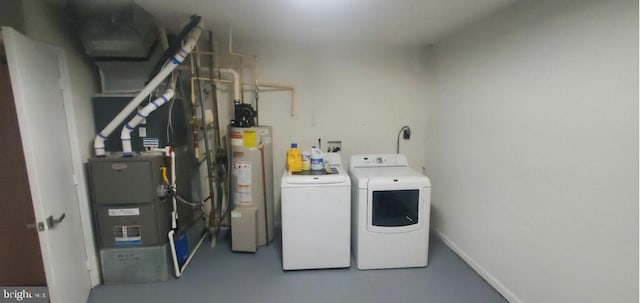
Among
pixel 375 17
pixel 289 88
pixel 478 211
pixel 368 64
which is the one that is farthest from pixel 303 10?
pixel 478 211

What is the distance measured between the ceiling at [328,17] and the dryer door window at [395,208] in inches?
57.1

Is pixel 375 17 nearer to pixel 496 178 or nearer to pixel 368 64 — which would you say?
pixel 368 64

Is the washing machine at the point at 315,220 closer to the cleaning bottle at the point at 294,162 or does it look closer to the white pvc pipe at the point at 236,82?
the cleaning bottle at the point at 294,162

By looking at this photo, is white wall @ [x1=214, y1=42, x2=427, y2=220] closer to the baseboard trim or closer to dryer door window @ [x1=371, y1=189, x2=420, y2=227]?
dryer door window @ [x1=371, y1=189, x2=420, y2=227]

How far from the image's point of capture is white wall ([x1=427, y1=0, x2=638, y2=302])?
50.0 inches

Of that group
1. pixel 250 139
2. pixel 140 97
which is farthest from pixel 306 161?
pixel 140 97

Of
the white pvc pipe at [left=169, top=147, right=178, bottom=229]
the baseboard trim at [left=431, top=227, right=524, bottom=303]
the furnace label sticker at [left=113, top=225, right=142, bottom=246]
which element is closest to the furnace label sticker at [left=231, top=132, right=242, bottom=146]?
the white pvc pipe at [left=169, top=147, right=178, bottom=229]

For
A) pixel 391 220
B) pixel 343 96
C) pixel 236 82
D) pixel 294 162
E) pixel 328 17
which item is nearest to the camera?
pixel 328 17

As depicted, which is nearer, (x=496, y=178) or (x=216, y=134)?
(x=496, y=178)

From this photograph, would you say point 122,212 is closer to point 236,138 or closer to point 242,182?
point 242,182

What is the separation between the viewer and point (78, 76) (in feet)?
6.52

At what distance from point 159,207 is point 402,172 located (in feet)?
7.00

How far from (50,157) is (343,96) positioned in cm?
251

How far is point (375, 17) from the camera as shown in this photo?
83.0 inches
